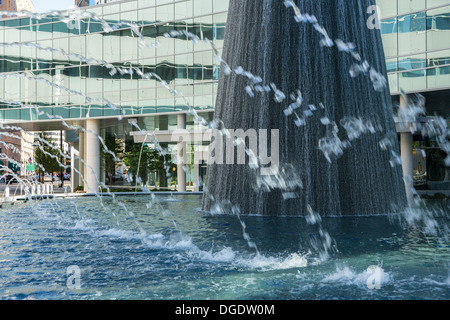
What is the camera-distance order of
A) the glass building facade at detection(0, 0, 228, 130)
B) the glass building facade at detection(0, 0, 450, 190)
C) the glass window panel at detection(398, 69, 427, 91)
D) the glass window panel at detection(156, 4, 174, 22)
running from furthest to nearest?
the glass window panel at detection(156, 4, 174, 22) < the glass building facade at detection(0, 0, 228, 130) < the glass building facade at detection(0, 0, 450, 190) < the glass window panel at detection(398, 69, 427, 91)

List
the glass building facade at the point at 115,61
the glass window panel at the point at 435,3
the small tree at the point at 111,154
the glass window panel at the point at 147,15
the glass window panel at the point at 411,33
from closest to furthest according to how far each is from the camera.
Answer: the glass window panel at the point at 435,3 → the glass window panel at the point at 411,33 → the glass building facade at the point at 115,61 → the glass window panel at the point at 147,15 → the small tree at the point at 111,154

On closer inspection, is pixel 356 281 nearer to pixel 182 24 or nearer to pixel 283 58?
pixel 283 58

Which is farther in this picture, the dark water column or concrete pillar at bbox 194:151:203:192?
concrete pillar at bbox 194:151:203:192

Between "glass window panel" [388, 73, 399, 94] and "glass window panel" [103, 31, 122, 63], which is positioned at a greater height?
"glass window panel" [103, 31, 122, 63]

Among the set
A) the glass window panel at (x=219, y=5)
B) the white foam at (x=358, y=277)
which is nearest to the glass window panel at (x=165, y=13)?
the glass window panel at (x=219, y=5)

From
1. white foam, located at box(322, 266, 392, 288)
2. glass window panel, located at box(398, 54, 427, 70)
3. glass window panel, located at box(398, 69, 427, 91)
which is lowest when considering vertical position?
white foam, located at box(322, 266, 392, 288)

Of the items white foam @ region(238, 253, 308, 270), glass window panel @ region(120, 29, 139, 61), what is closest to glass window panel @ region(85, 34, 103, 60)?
glass window panel @ region(120, 29, 139, 61)

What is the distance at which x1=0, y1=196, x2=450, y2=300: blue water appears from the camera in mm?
6320

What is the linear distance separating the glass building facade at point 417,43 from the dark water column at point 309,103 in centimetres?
1047

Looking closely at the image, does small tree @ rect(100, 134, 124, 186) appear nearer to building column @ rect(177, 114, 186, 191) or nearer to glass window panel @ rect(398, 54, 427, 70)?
building column @ rect(177, 114, 186, 191)

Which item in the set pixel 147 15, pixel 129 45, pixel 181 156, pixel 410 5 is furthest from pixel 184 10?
pixel 410 5

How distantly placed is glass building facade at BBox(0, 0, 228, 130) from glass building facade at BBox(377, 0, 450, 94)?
37.3 feet

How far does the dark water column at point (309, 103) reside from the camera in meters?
16.3

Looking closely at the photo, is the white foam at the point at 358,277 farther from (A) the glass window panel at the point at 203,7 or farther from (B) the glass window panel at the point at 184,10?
(B) the glass window panel at the point at 184,10
